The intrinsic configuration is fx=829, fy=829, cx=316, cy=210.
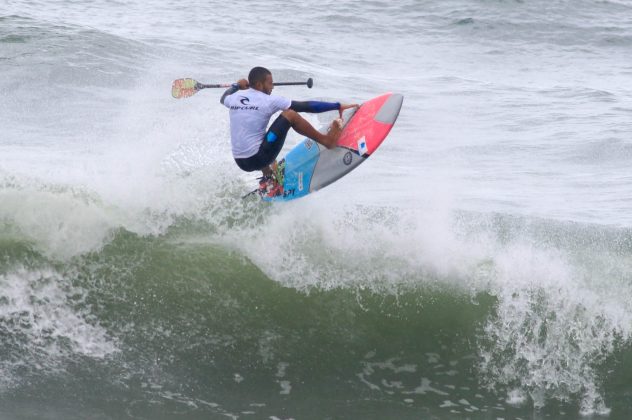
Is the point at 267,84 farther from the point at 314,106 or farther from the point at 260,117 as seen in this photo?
the point at 314,106

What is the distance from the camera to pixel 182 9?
23125mm

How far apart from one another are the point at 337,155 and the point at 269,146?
2.51 feet

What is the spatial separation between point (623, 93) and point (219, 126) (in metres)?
9.97


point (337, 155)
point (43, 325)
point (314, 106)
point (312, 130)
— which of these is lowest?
point (43, 325)

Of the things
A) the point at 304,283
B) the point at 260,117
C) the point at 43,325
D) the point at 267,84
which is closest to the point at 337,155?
the point at 260,117

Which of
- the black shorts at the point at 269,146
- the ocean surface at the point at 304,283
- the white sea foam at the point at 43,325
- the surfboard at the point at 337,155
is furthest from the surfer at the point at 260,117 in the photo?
the white sea foam at the point at 43,325

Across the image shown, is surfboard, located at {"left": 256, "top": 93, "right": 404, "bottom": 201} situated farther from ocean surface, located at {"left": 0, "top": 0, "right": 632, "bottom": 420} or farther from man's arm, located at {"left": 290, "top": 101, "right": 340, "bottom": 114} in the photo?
man's arm, located at {"left": 290, "top": 101, "right": 340, "bottom": 114}

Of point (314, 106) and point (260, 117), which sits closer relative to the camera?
point (314, 106)

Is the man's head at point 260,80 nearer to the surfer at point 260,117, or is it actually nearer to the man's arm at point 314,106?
the surfer at point 260,117

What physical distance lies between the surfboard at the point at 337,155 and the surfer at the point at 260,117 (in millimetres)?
391

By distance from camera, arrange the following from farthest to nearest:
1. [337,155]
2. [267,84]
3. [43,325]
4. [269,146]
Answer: [337,155] → [269,146] → [267,84] → [43,325]

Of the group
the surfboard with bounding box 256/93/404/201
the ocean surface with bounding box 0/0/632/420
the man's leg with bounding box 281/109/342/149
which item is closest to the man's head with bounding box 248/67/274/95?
the man's leg with bounding box 281/109/342/149

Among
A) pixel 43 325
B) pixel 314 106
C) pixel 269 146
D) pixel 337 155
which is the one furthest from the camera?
pixel 337 155

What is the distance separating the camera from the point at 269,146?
25.1 ft
